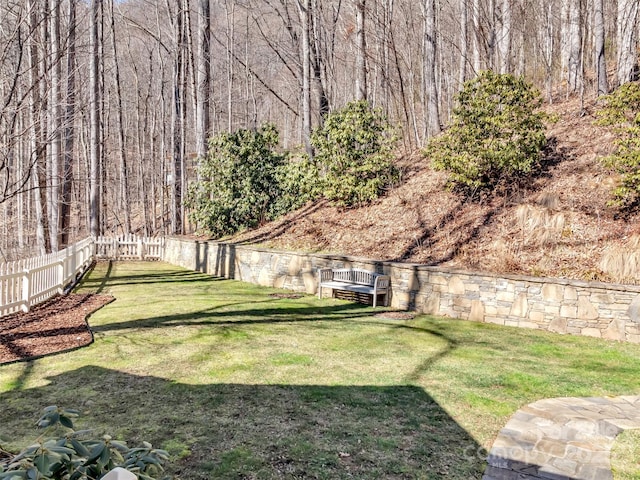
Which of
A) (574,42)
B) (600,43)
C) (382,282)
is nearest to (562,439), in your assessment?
(382,282)

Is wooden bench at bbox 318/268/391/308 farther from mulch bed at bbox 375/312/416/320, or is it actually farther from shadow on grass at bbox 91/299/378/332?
mulch bed at bbox 375/312/416/320

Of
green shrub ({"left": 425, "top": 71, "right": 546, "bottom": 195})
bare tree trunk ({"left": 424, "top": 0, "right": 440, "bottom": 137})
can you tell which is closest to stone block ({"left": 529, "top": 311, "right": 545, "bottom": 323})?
green shrub ({"left": 425, "top": 71, "right": 546, "bottom": 195})

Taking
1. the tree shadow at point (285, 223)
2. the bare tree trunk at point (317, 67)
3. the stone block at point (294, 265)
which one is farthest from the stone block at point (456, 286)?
the bare tree trunk at point (317, 67)

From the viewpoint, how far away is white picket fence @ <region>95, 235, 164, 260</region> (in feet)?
68.7

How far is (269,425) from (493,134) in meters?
9.78

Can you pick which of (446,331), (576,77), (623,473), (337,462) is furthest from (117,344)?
(576,77)

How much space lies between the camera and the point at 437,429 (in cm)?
424

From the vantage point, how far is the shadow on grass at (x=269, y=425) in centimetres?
355

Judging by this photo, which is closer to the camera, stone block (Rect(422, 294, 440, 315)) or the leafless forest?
stone block (Rect(422, 294, 440, 315))

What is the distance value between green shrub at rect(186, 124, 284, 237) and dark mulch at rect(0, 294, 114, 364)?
316 inches

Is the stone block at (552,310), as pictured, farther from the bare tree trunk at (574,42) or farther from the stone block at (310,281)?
the bare tree trunk at (574,42)

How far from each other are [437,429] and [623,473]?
1.44 metres

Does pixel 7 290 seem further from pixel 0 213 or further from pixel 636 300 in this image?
pixel 0 213

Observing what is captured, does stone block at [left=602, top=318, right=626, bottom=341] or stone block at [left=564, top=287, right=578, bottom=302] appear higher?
stone block at [left=564, top=287, right=578, bottom=302]
